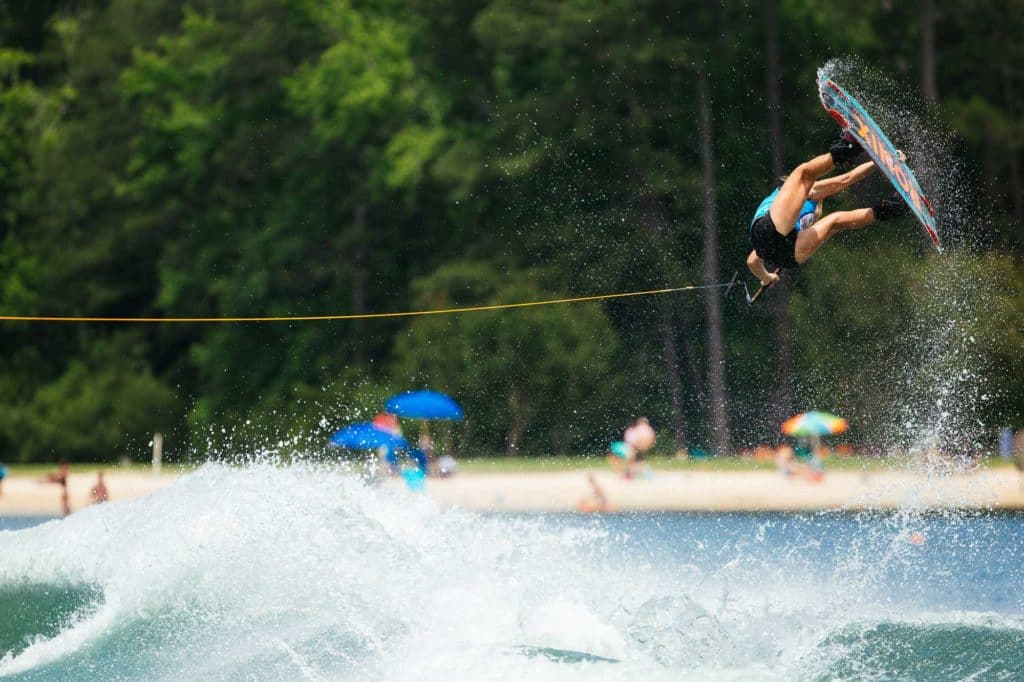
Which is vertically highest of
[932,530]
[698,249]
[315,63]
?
[315,63]

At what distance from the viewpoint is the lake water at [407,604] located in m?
7.08

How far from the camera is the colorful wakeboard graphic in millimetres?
7492

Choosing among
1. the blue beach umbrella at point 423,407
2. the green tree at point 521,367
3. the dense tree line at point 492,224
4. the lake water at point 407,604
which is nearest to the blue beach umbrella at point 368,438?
the blue beach umbrella at point 423,407

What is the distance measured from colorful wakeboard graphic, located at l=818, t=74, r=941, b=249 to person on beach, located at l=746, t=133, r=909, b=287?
64mm

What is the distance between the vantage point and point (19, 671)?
7555 millimetres

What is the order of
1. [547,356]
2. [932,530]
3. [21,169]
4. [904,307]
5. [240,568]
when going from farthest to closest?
1. [21,169]
2. [547,356]
3. [904,307]
4. [932,530]
5. [240,568]

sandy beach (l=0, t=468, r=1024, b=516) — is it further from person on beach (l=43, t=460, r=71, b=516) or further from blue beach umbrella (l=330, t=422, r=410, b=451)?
blue beach umbrella (l=330, t=422, r=410, b=451)

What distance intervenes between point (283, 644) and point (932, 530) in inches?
307

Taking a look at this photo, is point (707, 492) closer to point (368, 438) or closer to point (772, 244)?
point (368, 438)

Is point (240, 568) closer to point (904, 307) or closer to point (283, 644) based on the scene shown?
point (283, 644)

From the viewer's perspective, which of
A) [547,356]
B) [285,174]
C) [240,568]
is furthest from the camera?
[285,174]

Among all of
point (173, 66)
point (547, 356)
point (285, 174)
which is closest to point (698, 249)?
point (547, 356)

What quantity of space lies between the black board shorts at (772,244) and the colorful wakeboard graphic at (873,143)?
25.2 inches

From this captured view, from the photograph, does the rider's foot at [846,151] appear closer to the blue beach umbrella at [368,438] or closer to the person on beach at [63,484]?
the person on beach at [63,484]
